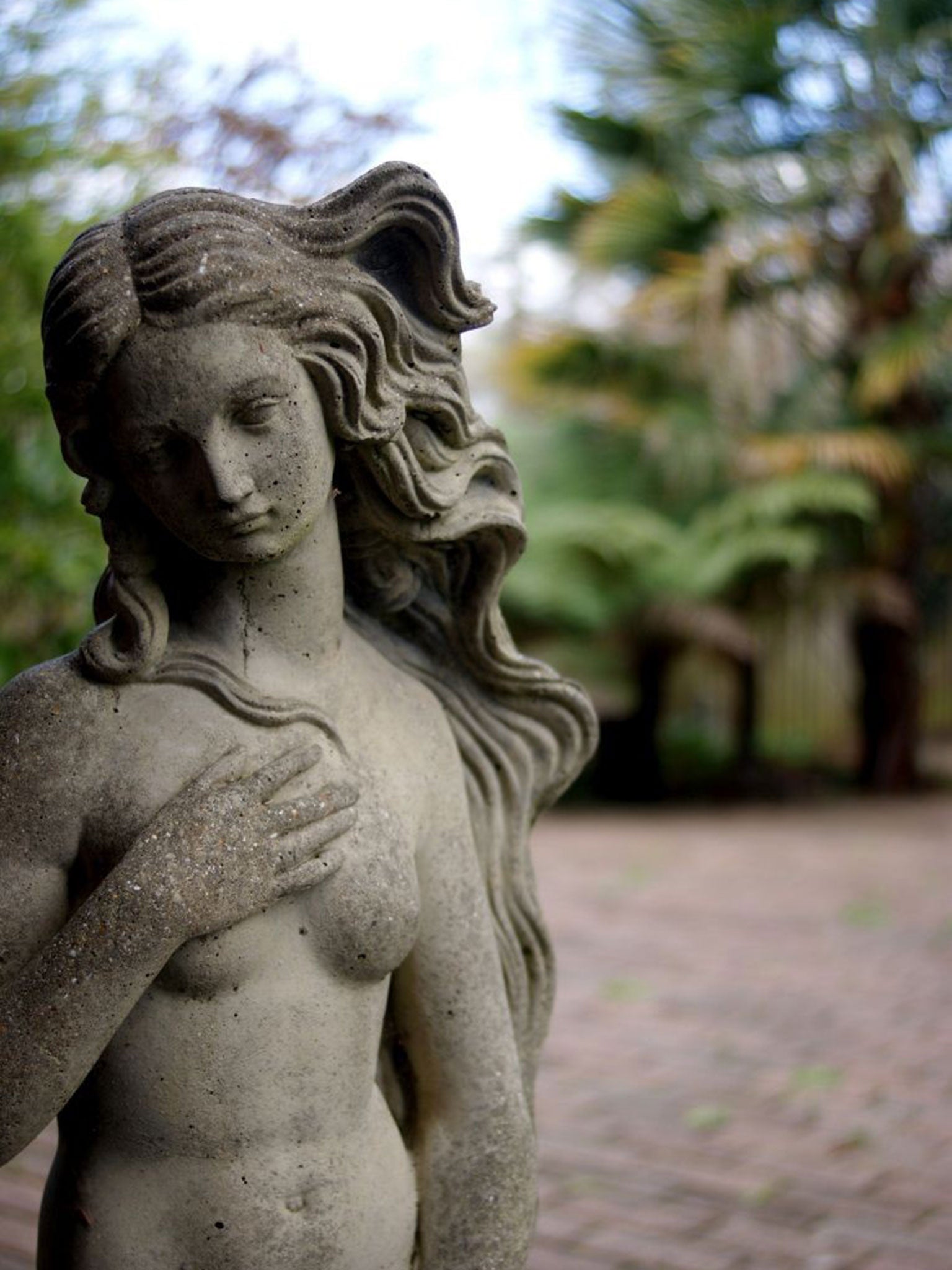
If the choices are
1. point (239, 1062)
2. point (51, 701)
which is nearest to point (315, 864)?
point (239, 1062)

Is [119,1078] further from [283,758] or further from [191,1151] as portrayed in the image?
[283,758]

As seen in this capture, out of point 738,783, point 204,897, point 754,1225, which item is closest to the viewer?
point 204,897

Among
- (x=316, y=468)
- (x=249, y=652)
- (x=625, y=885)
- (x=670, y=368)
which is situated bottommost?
(x=625, y=885)

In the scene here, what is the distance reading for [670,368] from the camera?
1062 cm

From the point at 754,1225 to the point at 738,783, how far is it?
27.5 ft

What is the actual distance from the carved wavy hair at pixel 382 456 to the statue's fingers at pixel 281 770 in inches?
1.8

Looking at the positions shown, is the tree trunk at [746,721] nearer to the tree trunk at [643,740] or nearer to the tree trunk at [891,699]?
the tree trunk at [643,740]

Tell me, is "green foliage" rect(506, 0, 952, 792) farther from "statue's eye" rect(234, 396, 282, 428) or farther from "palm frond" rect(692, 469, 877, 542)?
"statue's eye" rect(234, 396, 282, 428)

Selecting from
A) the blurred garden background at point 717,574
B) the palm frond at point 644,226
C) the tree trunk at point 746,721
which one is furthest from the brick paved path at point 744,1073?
the palm frond at point 644,226

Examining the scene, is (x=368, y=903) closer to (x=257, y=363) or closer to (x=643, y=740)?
(x=257, y=363)

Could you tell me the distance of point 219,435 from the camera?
1.49 metres

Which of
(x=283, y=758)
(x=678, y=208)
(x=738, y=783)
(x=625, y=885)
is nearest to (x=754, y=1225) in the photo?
(x=283, y=758)

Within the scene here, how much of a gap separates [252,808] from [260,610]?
0.80ft

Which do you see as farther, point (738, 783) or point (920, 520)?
point (738, 783)
